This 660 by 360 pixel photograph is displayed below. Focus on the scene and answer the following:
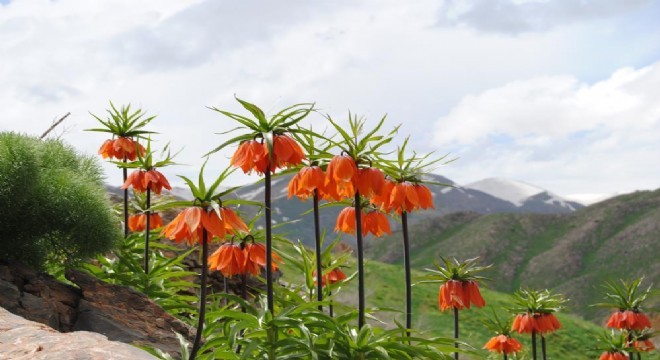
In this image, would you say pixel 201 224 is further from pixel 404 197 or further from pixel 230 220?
pixel 404 197

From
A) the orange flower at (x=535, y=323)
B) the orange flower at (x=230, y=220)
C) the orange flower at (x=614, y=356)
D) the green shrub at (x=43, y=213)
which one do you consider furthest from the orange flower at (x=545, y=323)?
the orange flower at (x=230, y=220)


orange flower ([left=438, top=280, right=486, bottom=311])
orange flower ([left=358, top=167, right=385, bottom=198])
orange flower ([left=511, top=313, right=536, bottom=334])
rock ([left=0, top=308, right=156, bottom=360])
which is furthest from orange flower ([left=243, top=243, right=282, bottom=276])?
orange flower ([left=511, top=313, right=536, bottom=334])

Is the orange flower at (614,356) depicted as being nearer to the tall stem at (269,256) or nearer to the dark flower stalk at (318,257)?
the dark flower stalk at (318,257)

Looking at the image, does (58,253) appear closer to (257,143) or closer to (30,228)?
(30,228)

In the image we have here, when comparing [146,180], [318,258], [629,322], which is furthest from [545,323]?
[146,180]

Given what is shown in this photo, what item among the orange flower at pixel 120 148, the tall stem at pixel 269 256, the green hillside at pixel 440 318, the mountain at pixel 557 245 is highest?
the mountain at pixel 557 245

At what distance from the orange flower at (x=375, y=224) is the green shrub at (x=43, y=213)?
2308 mm

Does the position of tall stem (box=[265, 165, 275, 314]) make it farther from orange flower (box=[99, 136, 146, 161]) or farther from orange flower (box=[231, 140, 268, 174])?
orange flower (box=[99, 136, 146, 161])

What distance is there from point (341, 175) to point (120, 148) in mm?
4496

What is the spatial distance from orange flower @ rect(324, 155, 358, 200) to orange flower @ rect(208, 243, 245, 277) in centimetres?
89

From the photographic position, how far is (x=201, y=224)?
15.5ft

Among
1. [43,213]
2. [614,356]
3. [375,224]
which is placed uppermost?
[43,213]

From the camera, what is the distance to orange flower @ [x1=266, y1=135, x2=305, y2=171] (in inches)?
199

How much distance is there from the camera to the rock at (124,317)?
5852 millimetres
